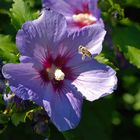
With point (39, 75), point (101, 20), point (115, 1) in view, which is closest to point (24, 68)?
point (39, 75)

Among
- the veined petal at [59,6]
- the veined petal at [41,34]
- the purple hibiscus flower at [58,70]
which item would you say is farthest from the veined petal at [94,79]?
the veined petal at [59,6]

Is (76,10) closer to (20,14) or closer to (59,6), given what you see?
(59,6)

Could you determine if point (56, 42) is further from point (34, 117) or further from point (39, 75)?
point (34, 117)

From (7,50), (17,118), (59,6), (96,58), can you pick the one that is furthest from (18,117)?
(59,6)

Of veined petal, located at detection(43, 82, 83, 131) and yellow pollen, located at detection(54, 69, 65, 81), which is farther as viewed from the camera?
yellow pollen, located at detection(54, 69, 65, 81)

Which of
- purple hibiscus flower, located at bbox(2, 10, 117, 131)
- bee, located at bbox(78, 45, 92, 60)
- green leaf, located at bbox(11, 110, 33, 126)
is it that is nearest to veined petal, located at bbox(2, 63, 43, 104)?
purple hibiscus flower, located at bbox(2, 10, 117, 131)

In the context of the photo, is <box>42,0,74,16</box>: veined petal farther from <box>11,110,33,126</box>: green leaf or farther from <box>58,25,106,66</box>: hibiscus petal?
<box>11,110,33,126</box>: green leaf
